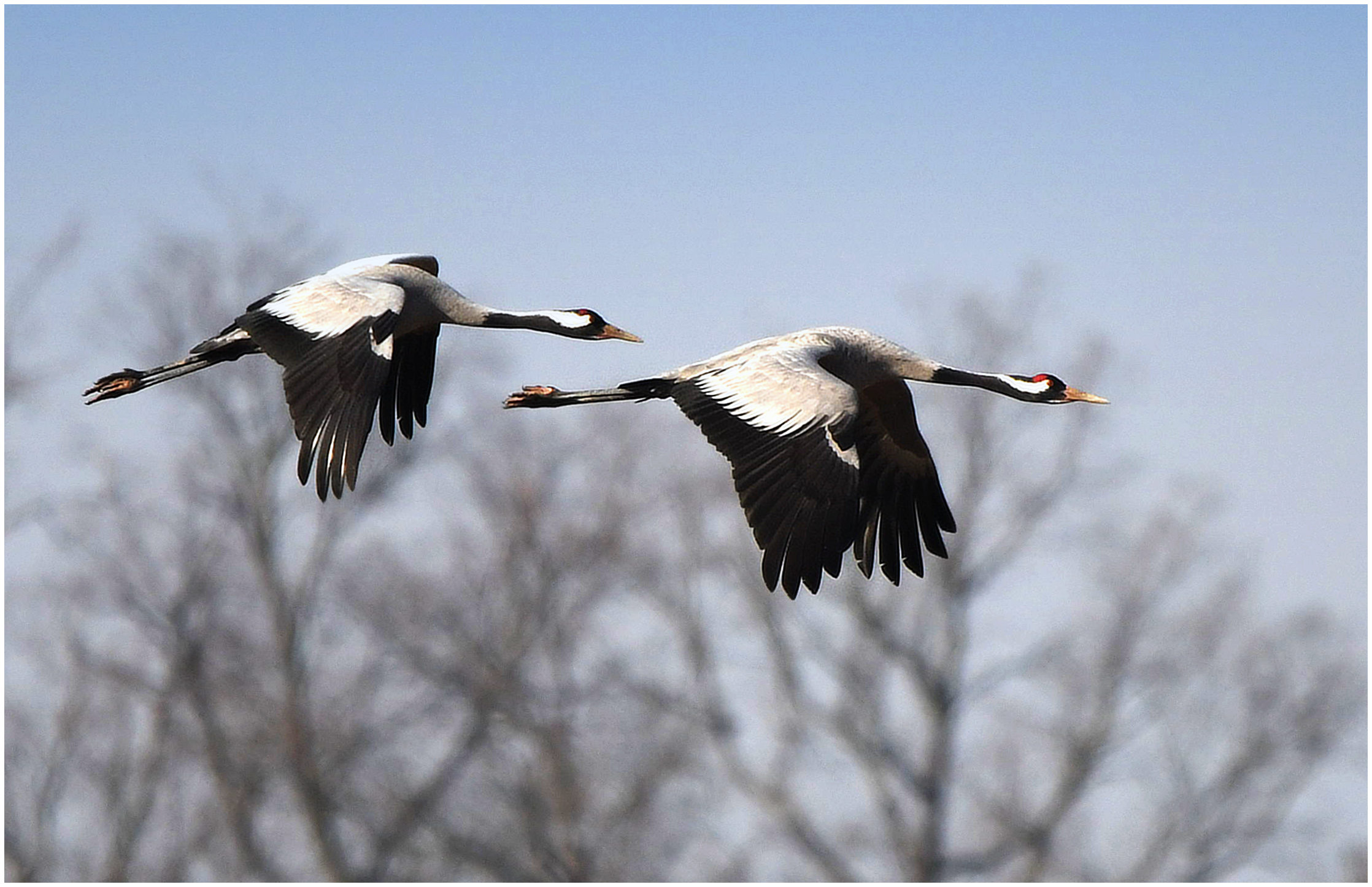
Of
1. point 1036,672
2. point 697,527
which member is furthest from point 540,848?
point 1036,672

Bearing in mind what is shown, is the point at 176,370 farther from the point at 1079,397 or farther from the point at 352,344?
the point at 1079,397

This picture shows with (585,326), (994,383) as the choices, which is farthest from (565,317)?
(994,383)

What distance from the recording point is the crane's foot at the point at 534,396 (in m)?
11.2

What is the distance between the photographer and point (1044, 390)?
37.9 feet

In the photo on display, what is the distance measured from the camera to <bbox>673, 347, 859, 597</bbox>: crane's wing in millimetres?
9672

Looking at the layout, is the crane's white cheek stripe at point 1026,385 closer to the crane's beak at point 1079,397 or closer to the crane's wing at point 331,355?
the crane's beak at point 1079,397

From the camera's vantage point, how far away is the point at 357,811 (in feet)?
97.6

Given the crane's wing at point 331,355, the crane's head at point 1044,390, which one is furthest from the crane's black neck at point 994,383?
the crane's wing at point 331,355

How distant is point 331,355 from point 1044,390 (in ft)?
11.6

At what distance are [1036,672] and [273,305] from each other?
19.1m

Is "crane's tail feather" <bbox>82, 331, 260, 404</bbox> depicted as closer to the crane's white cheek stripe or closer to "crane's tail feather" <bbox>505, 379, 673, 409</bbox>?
"crane's tail feather" <bbox>505, 379, 673, 409</bbox>

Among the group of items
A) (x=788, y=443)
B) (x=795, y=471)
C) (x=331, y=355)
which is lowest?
(x=795, y=471)

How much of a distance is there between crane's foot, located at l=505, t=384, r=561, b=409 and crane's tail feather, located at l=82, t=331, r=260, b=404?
118 centimetres

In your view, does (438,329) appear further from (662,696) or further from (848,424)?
(662,696)
